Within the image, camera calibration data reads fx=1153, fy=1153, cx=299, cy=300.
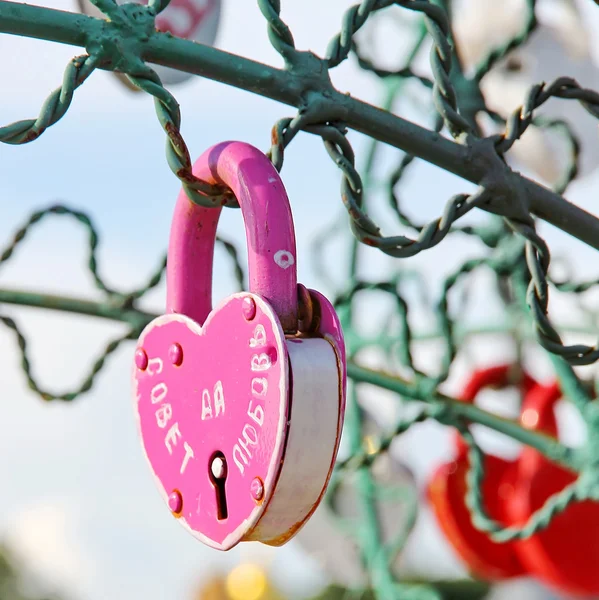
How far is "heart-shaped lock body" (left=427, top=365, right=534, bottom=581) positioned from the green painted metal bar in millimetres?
1218

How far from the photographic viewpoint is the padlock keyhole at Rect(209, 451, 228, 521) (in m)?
0.72

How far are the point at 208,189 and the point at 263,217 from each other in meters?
0.07

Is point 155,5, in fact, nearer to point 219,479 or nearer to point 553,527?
point 219,479

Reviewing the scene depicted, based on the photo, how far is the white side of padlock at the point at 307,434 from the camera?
0.67 m

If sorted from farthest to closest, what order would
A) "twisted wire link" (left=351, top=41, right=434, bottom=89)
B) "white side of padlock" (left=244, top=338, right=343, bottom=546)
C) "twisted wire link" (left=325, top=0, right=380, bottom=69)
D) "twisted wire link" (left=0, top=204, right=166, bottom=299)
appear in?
"twisted wire link" (left=0, top=204, right=166, bottom=299)
"twisted wire link" (left=351, top=41, right=434, bottom=89)
"twisted wire link" (left=325, top=0, right=380, bottom=69)
"white side of padlock" (left=244, top=338, right=343, bottom=546)

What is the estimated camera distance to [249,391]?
0.69 m

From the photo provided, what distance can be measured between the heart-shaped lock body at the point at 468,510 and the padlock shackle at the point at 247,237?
141 cm

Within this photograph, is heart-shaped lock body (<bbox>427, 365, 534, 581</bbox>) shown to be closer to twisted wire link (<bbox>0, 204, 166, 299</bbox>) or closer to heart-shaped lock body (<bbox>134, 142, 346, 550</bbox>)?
twisted wire link (<bbox>0, 204, 166, 299</bbox>)

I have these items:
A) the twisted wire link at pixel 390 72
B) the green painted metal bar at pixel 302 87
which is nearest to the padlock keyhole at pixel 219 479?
the green painted metal bar at pixel 302 87

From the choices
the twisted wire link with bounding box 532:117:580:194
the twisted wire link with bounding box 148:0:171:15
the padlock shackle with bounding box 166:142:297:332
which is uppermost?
the twisted wire link with bounding box 532:117:580:194

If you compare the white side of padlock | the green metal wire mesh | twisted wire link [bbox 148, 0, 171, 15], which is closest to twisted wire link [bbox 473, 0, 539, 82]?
the green metal wire mesh

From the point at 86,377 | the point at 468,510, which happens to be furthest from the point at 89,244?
the point at 468,510

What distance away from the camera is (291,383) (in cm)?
67

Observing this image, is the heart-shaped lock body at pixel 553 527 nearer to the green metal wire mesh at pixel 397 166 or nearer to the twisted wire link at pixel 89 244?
the green metal wire mesh at pixel 397 166
